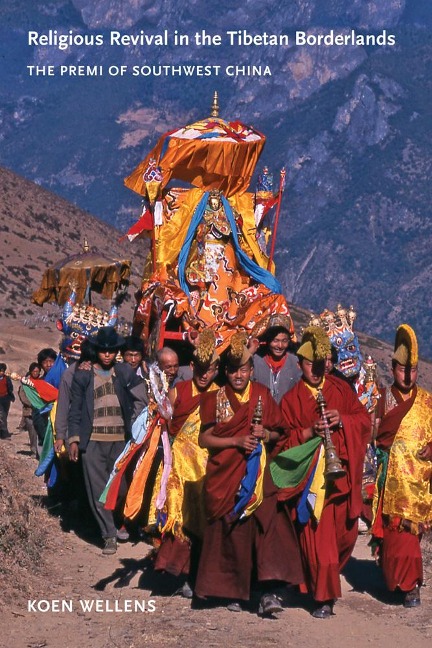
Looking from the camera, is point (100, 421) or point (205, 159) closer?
point (100, 421)

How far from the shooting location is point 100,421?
1121cm

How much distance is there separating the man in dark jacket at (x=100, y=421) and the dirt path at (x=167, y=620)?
2.96 ft

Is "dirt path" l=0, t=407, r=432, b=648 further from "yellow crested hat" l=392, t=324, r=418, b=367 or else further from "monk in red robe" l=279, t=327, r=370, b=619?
"yellow crested hat" l=392, t=324, r=418, b=367

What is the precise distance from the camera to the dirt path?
848 cm

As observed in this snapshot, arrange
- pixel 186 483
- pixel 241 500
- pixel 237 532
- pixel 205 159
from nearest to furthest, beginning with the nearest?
pixel 241 500, pixel 237 532, pixel 186 483, pixel 205 159

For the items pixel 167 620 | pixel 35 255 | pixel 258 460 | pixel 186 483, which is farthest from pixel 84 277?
pixel 35 255

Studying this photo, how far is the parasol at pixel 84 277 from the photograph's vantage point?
16.0 meters

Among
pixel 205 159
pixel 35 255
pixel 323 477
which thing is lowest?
pixel 323 477

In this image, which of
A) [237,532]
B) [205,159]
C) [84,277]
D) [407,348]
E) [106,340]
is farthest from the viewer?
[84,277]

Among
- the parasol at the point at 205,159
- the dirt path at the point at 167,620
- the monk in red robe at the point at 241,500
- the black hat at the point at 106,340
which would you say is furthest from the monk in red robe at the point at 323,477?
the parasol at the point at 205,159

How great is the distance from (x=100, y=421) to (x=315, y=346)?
2.71 m

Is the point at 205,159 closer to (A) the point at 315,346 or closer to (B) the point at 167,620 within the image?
(A) the point at 315,346

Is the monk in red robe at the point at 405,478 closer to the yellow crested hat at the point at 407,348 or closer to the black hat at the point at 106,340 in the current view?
the yellow crested hat at the point at 407,348

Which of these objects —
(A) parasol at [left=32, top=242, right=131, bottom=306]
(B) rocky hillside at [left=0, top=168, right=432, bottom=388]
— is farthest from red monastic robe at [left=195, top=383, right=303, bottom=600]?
(B) rocky hillside at [left=0, top=168, right=432, bottom=388]
